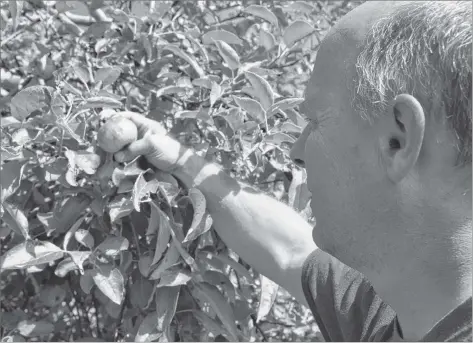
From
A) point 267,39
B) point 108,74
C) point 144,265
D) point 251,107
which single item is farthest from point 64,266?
point 267,39

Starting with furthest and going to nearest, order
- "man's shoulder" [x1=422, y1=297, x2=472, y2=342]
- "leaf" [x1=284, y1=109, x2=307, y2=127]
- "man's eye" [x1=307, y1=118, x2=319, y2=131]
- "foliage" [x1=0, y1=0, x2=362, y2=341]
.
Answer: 1. "leaf" [x1=284, y1=109, x2=307, y2=127]
2. "foliage" [x1=0, y1=0, x2=362, y2=341]
3. "man's eye" [x1=307, y1=118, x2=319, y2=131]
4. "man's shoulder" [x1=422, y1=297, x2=472, y2=342]

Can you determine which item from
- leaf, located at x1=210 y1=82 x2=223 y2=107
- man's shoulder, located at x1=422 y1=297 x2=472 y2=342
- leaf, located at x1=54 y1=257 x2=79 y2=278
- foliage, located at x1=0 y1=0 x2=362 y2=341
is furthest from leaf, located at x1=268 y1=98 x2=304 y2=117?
man's shoulder, located at x1=422 y1=297 x2=472 y2=342

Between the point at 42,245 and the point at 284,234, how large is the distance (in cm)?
58

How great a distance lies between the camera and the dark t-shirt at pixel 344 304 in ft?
6.02

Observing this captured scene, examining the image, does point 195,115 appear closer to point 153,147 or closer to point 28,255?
point 153,147

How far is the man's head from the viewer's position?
1458 mm

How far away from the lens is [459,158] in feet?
4.82

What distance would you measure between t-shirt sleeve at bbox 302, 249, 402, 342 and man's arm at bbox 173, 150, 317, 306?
→ 0.27ft

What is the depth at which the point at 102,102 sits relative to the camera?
74.5 inches

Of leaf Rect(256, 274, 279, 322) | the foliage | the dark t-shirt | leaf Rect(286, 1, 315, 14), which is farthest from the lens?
leaf Rect(286, 1, 315, 14)

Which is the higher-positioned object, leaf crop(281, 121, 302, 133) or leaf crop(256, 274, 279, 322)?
leaf crop(281, 121, 302, 133)

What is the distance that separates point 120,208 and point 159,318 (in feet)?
0.85

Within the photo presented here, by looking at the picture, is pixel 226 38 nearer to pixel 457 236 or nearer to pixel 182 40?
pixel 182 40

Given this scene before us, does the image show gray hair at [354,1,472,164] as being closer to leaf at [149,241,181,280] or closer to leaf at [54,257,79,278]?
leaf at [149,241,181,280]
